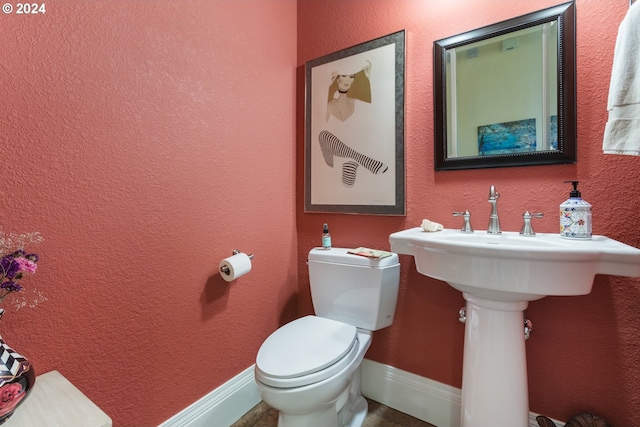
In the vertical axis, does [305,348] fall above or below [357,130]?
below

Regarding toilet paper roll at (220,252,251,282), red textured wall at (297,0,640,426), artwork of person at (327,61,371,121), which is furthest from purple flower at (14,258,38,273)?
artwork of person at (327,61,371,121)

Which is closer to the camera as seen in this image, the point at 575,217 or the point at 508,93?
the point at 575,217

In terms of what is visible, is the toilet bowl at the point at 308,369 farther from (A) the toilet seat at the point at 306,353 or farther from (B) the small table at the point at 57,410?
(B) the small table at the point at 57,410

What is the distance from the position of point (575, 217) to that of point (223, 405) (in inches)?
62.3

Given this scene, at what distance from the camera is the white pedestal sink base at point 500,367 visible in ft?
3.07

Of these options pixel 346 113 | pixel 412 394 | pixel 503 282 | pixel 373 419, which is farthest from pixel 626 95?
pixel 373 419

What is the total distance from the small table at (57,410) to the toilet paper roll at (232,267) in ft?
1.88

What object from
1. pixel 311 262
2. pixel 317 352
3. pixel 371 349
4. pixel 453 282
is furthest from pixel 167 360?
pixel 453 282

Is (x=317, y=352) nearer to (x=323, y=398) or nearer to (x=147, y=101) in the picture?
(x=323, y=398)

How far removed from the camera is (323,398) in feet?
3.14

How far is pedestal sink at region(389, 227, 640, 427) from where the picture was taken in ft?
2.44

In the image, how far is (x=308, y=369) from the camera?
938mm

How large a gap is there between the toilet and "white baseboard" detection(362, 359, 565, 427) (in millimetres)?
112

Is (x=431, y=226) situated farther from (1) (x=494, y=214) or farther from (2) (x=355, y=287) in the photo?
(2) (x=355, y=287)
